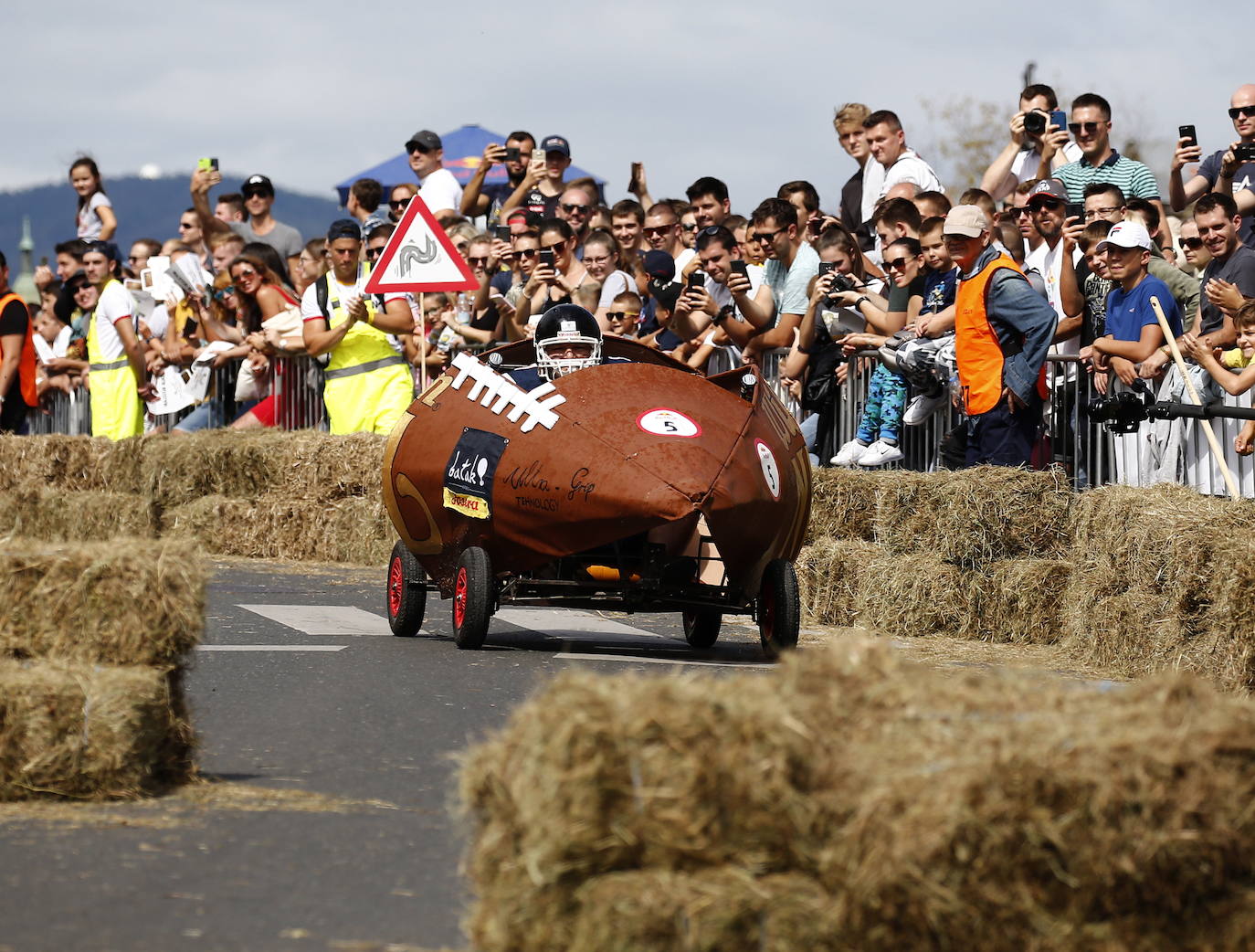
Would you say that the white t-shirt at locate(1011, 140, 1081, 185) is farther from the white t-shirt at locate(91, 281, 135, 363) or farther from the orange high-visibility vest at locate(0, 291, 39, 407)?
the orange high-visibility vest at locate(0, 291, 39, 407)

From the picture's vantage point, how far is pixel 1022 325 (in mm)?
12742

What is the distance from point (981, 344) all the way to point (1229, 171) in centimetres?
274

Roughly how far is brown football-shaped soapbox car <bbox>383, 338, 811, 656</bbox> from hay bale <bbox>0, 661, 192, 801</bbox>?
4177mm

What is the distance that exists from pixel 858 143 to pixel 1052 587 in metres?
5.51

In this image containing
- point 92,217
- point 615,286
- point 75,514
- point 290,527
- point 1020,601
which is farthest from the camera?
point 92,217

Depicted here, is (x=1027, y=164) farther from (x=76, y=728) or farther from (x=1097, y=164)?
(x=76, y=728)

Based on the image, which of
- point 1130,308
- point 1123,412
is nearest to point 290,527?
point 1130,308

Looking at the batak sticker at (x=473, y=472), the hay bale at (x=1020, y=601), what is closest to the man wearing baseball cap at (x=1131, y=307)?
the hay bale at (x=1020, y=601)

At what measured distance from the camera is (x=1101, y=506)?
11258 mm

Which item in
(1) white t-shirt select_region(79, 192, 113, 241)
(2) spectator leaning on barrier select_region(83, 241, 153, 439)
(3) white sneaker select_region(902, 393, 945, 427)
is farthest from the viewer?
(1) white t-shirt select_region(79, 192, 113, 241)

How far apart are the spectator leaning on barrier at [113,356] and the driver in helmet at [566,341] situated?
33.1 feet

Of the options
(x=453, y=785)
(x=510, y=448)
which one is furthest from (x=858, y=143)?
(x=453, y=785)

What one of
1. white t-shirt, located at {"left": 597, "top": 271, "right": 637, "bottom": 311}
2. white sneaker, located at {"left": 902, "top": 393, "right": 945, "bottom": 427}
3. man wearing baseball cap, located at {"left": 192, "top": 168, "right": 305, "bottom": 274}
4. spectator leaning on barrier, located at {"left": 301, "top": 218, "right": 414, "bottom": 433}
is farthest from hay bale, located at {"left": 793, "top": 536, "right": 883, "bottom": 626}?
man wearing baseball cap, located at {"left": 192, "top": 168, "right": 305, "bottom": 274}

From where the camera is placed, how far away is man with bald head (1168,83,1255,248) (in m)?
13.9
